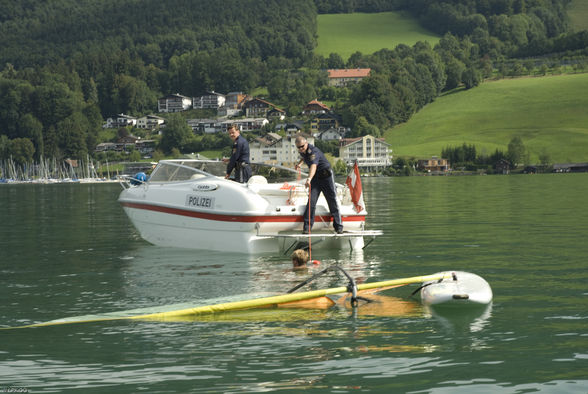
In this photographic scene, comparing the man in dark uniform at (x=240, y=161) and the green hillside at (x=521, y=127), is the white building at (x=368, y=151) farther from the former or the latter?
the man in dark uniform at (x=240, y=161)

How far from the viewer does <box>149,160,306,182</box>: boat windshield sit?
19.3 m

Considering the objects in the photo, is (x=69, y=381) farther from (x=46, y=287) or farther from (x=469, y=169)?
(x=469, y=169)

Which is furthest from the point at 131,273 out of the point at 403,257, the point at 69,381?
the point at 69,381

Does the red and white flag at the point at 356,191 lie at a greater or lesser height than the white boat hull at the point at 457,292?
greater

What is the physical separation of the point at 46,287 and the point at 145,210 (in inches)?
221

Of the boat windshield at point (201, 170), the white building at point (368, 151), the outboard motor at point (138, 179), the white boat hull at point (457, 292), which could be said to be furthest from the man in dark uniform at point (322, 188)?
the white building at point (368, 151)

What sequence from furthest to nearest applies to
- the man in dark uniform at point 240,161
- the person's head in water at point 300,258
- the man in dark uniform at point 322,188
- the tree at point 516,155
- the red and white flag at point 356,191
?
the tree at point 516,155 < the man in dark uniform at point 240,161 < the red and white flag at point 356,191 < the man in dark uniform at point 322,188 < the person's head in water at point 300,258

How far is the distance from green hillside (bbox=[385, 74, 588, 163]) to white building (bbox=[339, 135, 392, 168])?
118 inches

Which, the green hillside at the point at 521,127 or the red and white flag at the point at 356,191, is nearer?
the red and white flag at the point at 356,191

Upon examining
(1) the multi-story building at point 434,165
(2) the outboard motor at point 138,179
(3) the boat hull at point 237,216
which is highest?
(1) the multi-story building at point 434,165

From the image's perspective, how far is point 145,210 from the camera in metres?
20.1

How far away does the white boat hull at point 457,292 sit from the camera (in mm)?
11617

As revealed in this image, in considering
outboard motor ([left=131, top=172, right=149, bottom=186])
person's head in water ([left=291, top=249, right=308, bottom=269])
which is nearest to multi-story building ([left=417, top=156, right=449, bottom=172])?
outboard motor ([left=131, top=172, right=149, bottom=186])

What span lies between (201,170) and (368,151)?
6670 inches
